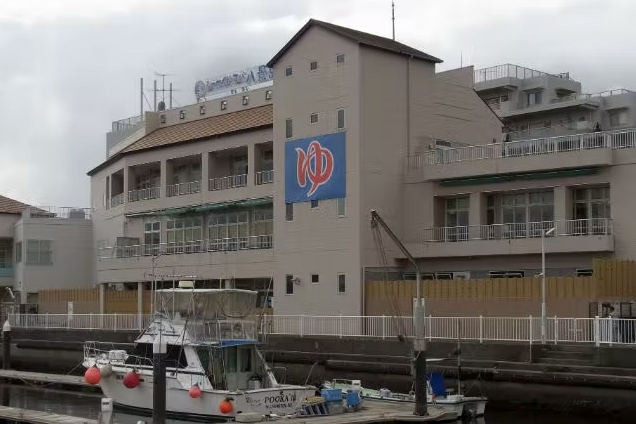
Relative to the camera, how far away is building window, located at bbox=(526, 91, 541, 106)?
309 ft

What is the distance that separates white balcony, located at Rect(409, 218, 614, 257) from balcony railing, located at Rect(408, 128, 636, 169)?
320 centimetres

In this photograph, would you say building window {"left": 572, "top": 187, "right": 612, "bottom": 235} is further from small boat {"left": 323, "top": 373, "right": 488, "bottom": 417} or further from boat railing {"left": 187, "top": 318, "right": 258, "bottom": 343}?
boat railing {"left": 187, "top": 318, "right": 258, "bottom": 343}

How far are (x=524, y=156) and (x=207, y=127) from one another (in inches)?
888

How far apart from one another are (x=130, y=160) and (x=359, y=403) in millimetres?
38443

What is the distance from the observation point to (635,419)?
1169 inches

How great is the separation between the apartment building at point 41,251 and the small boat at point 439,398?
42.7 meters

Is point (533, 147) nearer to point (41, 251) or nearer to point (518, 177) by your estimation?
point (518, 177)

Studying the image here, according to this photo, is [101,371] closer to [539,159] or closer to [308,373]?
[308,373]

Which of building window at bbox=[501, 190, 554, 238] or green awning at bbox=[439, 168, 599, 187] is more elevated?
green awning at bbox=[439, 168, 599, 187]

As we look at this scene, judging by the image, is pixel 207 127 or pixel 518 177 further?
pixel 207 127

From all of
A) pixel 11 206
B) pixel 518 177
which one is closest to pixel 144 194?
pixel 11 206

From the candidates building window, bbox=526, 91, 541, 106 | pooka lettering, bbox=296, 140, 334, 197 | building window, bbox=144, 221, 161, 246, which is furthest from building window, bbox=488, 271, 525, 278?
building window, bbox=526, 91, 541, 106

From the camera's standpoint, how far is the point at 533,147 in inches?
1766

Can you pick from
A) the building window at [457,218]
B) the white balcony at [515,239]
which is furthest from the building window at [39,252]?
the building window at [457,218]
